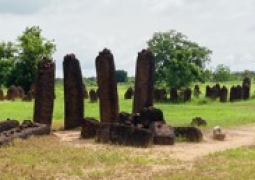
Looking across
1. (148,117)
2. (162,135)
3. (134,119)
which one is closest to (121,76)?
(134,119)

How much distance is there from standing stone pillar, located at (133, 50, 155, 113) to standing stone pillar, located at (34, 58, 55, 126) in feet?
12.9

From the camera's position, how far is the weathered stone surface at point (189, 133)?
60.6 feet

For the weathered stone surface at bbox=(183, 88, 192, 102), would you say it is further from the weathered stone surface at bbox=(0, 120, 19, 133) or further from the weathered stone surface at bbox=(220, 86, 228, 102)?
the weathered stone surface at bbox=(0, 120, 19, 133)

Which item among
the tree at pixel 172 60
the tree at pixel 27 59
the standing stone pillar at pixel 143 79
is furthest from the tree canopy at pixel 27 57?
the standing stone pillar at pixel 143 79

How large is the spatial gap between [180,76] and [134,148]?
115ft

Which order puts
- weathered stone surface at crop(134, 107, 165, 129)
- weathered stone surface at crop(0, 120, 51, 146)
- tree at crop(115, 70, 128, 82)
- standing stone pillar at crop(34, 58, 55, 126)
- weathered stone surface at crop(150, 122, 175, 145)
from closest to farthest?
weathered stone surface at crop(0, 120, 51, 146), weathered stone surface at crop(150, 122, 175, 145), weathered stone surface at crop(134, 107, 165, 129), standing stone pillar at crop(34, 58, 55, 126), tree at crop(115, 70, 128, 82)

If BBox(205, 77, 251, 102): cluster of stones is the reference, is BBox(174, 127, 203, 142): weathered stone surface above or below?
below

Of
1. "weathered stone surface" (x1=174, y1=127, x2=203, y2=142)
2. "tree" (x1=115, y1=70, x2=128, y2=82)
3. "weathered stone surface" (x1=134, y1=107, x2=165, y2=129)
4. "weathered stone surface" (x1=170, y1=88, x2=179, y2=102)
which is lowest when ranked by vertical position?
"weathered stone surface" (x1=174, y1=127, x2=203, y2=142)

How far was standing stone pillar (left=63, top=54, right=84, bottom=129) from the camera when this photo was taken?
22.8 metres

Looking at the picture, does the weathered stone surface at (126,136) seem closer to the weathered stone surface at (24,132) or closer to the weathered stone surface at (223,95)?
the weathered stone surface at (24,132)

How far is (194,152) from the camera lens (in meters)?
16.0

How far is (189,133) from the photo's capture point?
18594 mm

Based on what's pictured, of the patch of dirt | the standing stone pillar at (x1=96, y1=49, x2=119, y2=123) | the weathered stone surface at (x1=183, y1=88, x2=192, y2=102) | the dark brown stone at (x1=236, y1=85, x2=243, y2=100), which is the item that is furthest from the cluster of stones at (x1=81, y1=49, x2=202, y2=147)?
the dark brown stone at (x1=236, y1=85, x2=243, y2=100)

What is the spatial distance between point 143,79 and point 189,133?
6161mm
